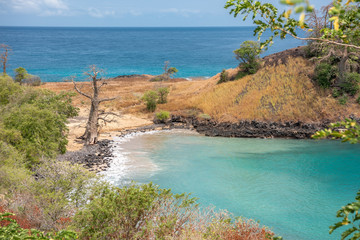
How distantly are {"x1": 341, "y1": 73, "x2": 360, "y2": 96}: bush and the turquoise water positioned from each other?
22.5 feet

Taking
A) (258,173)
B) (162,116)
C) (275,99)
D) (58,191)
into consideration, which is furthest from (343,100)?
(58,191)

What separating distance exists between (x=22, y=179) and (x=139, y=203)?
20.4ft

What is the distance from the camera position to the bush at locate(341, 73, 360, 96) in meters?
31.9

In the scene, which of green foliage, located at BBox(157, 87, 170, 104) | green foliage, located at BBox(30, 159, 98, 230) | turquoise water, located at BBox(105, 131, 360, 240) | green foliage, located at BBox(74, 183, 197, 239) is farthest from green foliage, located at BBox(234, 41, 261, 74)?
green foliage, located at BBox(74, 183, 197, 239)

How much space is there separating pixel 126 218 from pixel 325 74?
28.7m

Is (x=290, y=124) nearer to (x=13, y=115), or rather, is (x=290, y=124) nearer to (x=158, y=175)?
(x=158, y=175)

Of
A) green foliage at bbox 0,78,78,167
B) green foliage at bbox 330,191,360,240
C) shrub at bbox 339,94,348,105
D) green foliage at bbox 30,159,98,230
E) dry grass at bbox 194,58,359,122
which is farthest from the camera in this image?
dry grass at bbox 194,58,359,122

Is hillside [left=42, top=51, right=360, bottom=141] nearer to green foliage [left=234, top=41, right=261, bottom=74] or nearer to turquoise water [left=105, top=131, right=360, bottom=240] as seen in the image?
green foliage [left=234, top=41, right=261, bottom=74]

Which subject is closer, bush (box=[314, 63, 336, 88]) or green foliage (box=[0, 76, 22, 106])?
green foliage (box=[0, 76, 22, 106])

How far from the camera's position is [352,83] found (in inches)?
1261

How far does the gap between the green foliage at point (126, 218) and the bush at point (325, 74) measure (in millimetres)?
26869

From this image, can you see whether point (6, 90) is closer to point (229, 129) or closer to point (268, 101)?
point (229, 129)

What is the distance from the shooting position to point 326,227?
1538 cm

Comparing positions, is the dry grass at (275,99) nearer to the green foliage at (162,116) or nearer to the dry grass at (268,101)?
the dry grass at (268,101)
